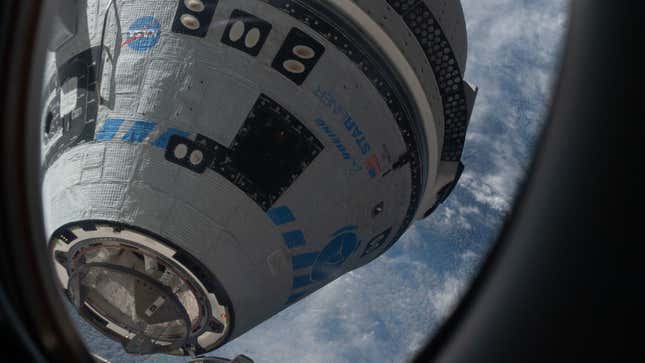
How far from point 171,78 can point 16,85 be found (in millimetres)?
3476

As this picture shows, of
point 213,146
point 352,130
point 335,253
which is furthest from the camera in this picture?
point 335,253

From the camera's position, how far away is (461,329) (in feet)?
4.24

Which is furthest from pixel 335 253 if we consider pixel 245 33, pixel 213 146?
pixel 245 33

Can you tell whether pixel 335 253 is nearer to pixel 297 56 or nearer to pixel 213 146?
Result: pixel 213 146

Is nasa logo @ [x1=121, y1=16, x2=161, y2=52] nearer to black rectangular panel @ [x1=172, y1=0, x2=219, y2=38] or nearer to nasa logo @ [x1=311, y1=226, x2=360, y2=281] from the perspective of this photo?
black rectangular panel @ [x1=172, y1=0, x2=219, y2=38]

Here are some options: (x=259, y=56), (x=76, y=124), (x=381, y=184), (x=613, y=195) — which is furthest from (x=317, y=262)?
(x=613, y=195)

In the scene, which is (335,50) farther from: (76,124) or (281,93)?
(76,124)

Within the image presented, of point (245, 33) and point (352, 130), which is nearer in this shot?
point (245, 33)

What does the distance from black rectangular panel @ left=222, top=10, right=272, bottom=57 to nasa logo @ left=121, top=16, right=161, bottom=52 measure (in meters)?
0.67

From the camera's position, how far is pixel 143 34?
4.85 metres

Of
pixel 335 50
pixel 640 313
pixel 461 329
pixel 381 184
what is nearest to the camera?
pixel 640 313

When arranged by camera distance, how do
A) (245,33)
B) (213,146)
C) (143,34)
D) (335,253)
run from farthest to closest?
(335,253) < (143,34) < (245,33) < (213,146)

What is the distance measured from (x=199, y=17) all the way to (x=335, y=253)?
2701 millimetres

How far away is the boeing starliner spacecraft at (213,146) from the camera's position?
4590 mm
